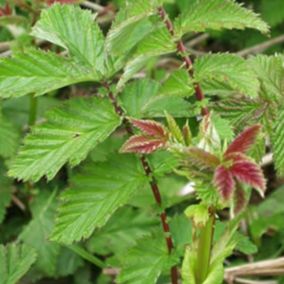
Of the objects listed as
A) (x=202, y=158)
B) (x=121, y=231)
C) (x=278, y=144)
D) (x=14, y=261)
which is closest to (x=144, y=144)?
(x=202, y=158)

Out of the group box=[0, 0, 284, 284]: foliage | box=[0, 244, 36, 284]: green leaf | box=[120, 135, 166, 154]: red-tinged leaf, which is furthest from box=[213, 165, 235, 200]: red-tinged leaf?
box=[0, 244, 36, 284]: green leaf

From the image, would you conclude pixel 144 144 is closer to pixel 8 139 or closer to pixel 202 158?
pixel 202 158

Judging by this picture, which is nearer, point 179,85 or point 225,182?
point 225,182

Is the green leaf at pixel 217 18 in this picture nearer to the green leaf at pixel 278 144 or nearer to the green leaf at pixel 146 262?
the green leaf at pixel 278 144

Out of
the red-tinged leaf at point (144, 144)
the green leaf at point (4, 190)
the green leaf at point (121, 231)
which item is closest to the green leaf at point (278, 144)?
the red-tinged leaf at point (144, 144)

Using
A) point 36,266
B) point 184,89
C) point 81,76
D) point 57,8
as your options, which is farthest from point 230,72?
point 36,266

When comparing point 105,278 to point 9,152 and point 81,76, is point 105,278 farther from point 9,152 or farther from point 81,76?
point 81,76

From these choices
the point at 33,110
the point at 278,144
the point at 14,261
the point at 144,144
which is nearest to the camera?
the point at 144,144

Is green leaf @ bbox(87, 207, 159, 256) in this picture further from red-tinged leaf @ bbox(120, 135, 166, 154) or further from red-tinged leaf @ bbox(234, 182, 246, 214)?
red-tinged leaf @ bbox(234, 182, 246, 214)
